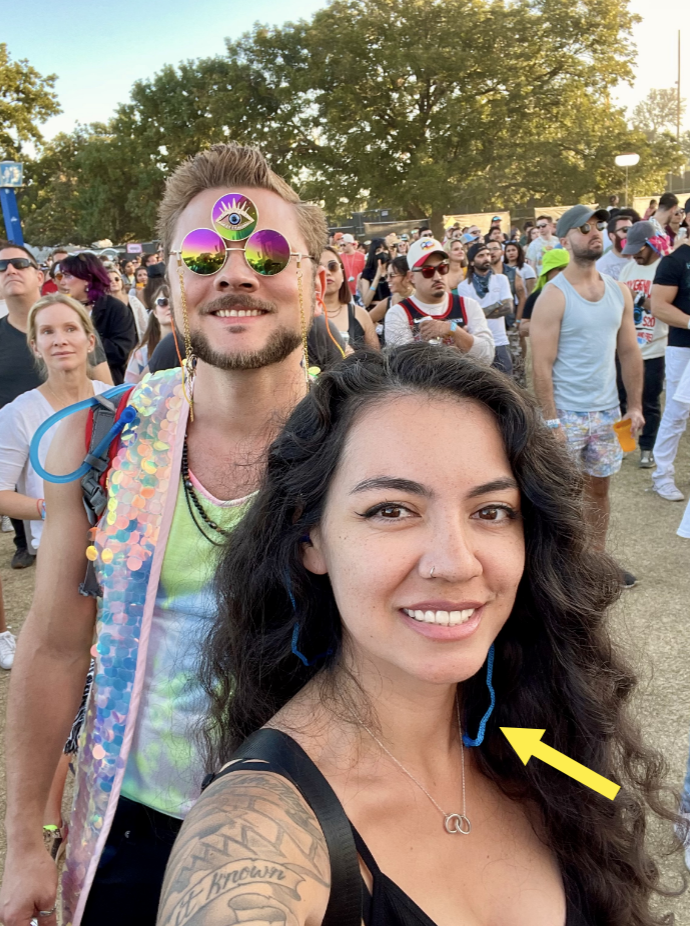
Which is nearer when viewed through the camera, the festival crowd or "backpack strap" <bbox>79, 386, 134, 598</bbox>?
the festival crowd

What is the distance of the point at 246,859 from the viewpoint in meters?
0.99

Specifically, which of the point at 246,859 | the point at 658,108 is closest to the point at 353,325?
the point at 246,859

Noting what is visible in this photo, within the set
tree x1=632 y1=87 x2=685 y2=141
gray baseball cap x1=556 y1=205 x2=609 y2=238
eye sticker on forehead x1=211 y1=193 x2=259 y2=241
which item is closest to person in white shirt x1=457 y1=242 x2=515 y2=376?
gray baseball cap x1=556 y1=205 x2=609 y2=238

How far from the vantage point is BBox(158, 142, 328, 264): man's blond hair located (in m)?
1.88

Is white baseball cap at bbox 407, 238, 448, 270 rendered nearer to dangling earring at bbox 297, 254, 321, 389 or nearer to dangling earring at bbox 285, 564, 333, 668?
dangling earring at bbox 297, 254, 321, 389

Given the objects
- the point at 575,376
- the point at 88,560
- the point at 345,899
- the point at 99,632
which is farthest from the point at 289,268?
the point at 575,376

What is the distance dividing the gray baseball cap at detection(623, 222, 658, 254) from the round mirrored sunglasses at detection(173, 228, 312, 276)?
19.6 ft

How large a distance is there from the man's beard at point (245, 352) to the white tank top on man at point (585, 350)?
122 inches

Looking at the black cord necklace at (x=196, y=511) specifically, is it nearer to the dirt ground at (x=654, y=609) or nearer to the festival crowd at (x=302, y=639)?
the festival crowd at (x=302, y=639)

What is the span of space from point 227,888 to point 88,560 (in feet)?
2.97

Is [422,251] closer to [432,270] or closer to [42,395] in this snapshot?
[432,270]

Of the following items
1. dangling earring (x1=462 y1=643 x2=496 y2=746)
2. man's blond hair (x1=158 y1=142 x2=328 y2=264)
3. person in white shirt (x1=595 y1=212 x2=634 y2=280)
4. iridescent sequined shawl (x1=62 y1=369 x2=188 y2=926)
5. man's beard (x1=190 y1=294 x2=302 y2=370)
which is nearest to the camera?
dangling earring (x1=462 y1=643 x2=496 y2=746)

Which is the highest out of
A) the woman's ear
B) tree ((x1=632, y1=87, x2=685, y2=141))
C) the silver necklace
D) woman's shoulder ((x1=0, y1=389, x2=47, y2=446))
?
tree ((x1=632, y1=87, x2=685, y2=141))

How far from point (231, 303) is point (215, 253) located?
0.45 ft
